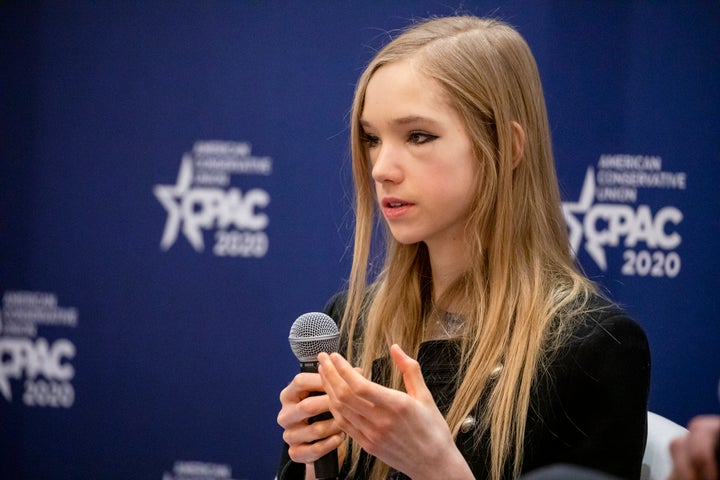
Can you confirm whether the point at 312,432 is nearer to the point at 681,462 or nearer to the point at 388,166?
the point at 388,166

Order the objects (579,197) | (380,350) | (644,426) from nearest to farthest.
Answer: (644,426)
(380,350)
(579,197)

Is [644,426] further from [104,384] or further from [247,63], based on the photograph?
[104,384]

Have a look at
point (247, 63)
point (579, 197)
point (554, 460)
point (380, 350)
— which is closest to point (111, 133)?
point (247, 63)

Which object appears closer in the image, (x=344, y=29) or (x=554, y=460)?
(x=554, y=460)

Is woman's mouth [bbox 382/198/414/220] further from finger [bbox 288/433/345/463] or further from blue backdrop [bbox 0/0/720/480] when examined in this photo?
blue backdrop [bbox 0/0/720/480]

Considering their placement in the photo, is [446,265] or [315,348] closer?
[315,348]

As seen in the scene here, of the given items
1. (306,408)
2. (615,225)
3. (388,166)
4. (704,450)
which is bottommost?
(306,408)

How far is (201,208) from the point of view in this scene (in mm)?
3568

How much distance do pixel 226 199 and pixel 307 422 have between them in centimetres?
207

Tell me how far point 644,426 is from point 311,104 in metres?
2.17

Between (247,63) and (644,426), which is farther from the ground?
(247,63)

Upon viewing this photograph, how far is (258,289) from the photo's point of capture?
3.54 m

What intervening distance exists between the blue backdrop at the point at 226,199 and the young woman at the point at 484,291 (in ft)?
Answer: 4.38

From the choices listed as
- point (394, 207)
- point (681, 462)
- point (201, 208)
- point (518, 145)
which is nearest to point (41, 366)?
point (201, 208)
